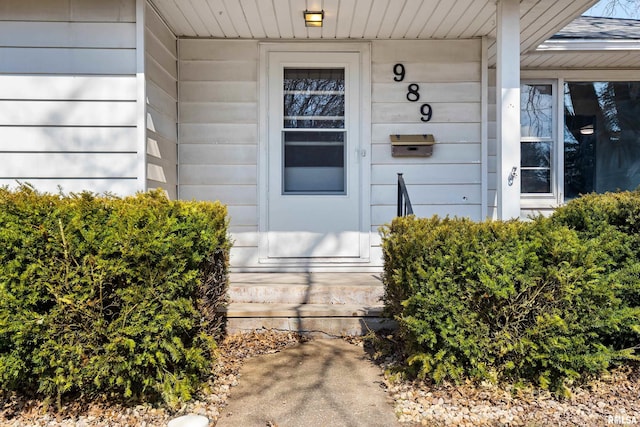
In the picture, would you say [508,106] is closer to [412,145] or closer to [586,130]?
[412,145]

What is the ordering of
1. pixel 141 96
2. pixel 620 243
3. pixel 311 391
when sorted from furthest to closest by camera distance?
pixel 141 96 < pixel 620 243 < pixel 311 391

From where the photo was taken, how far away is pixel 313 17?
367 centimetres

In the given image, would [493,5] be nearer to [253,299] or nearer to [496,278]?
[496,278]

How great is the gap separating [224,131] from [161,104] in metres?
0.65

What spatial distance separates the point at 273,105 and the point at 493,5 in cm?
207

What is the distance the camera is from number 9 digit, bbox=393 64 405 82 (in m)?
4.27

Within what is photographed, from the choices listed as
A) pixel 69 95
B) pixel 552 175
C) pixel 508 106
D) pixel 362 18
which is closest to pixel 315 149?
pixel 362 18

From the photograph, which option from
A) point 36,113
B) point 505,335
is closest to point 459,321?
point 505,335

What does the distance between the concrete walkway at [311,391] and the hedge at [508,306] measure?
1.05 ft

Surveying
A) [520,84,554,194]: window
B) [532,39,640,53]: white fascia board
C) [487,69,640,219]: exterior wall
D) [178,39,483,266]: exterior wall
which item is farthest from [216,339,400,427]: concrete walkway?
[532,39,640,53]: white fascia board

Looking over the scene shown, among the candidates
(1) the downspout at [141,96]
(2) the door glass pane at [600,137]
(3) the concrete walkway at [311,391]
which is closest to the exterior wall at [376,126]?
(1) the downspout at [141,96]

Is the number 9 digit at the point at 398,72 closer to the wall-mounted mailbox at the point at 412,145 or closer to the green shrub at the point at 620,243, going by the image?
the wall-mounted mailbox at the point at 412,145

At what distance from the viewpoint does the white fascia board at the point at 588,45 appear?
4.34m

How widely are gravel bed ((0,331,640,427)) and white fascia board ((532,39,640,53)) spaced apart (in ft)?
10.6
